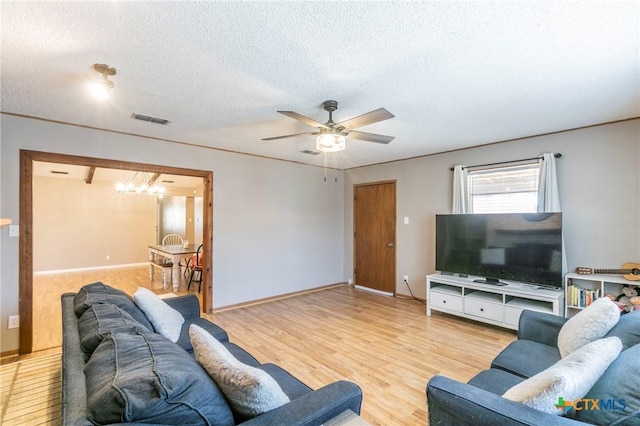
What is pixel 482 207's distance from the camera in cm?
428

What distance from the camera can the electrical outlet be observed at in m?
3.03

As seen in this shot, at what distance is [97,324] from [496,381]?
216 centimetres

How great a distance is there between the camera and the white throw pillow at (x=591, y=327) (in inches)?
68.1

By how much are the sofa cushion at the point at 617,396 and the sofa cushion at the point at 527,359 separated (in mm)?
640

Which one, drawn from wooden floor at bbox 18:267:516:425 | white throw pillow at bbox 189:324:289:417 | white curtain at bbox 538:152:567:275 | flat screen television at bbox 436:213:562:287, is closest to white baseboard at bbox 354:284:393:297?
wooden floor at bbox 18:267:516:425

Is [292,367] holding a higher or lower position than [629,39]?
lower

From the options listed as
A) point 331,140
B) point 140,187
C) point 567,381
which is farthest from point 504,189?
point 140,187

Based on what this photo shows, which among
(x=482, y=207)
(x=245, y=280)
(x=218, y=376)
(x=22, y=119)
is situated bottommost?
(x=245, y=280)

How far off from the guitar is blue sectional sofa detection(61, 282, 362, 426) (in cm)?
341

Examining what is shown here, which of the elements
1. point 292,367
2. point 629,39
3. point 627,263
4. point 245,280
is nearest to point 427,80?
point 629,39

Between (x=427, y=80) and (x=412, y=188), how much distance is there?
117 inches

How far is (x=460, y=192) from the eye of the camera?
438 centimetres

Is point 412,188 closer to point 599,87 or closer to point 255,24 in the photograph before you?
point 599,87

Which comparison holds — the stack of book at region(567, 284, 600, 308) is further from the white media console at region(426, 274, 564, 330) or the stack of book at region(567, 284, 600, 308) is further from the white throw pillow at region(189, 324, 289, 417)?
the white throw pillow at region(189, 324, 289, 417)
